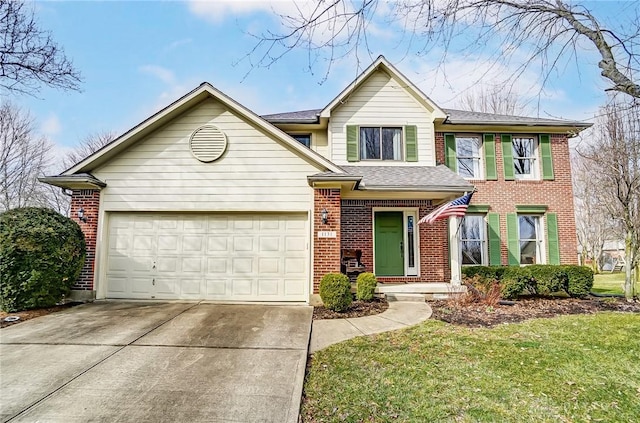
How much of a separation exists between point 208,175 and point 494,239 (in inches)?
372

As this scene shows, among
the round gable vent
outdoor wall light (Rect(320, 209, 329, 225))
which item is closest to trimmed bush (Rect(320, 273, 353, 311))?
outdoor wall light (Rect(320, 209, 329, 225))

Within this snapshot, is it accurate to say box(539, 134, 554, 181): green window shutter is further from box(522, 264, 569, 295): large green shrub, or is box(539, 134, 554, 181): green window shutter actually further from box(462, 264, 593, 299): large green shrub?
box(522, 264, 569, 295): large green shrub

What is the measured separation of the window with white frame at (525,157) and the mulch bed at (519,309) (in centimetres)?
466

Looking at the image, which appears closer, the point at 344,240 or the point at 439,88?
the point at 439,88

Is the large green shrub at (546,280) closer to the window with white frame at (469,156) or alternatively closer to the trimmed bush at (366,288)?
the window with white frame at (469,156)

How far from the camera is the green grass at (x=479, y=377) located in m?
3.29

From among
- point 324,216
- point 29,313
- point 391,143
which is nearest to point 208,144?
point 324,216

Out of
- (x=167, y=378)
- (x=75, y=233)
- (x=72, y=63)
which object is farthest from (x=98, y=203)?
(x=167, y=378)

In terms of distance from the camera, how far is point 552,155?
1184 cm

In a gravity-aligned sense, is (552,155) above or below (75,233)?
above

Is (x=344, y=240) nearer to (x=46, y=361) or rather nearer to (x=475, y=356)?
(x=475, y=356)

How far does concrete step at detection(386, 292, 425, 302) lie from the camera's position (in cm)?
862

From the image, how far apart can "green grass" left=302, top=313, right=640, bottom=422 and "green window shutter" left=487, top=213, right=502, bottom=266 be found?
205 inches

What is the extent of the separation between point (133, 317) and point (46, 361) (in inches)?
84.5
